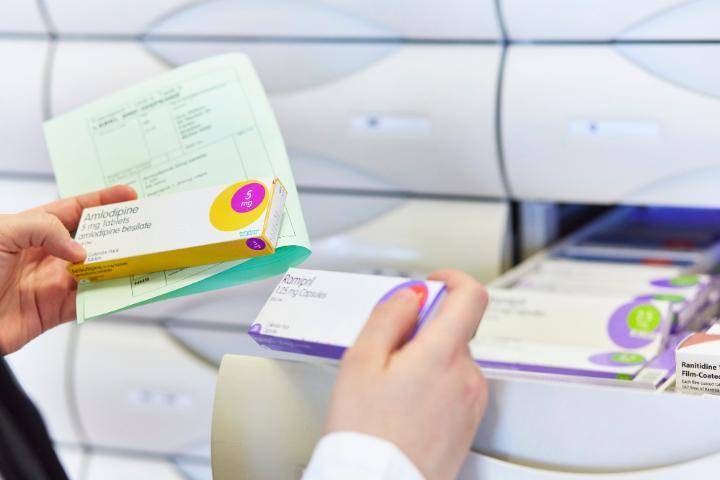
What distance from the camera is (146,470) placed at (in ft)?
4.66

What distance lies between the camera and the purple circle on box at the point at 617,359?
33.3 inches

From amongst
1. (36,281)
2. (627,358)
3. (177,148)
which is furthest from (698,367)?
(36,281)

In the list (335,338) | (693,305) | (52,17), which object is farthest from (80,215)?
(693,305)

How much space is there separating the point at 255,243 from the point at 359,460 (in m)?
0.21

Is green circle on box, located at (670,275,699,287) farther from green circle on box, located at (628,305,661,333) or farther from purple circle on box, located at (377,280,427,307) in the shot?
purple circle on box, located at (377,280,427,307)

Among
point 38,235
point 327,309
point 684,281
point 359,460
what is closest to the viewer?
point 359,460

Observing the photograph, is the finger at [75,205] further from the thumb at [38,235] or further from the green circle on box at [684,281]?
the green circle on box at [684,281]

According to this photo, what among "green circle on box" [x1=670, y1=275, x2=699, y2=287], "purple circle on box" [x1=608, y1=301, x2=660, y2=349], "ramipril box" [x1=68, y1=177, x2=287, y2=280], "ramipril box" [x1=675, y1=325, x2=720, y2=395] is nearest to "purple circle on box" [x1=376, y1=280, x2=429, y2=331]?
"ramipril box" [x1=68, y1=177, x2=287, y2=280]

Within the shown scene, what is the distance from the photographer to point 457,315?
625 mm

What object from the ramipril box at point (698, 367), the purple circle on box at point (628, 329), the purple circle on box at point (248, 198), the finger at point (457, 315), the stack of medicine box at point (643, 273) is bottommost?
Result: the stack of medicine box at point (643, 273)

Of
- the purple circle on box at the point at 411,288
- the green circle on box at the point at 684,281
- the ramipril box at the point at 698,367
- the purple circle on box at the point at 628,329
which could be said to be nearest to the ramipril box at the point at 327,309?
the purple circle on box at the point at 411,288

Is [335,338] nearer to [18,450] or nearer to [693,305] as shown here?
[18,450]

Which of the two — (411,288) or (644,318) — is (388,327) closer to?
(411,288)

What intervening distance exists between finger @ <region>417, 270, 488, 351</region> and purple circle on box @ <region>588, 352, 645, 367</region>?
0.24 metres
